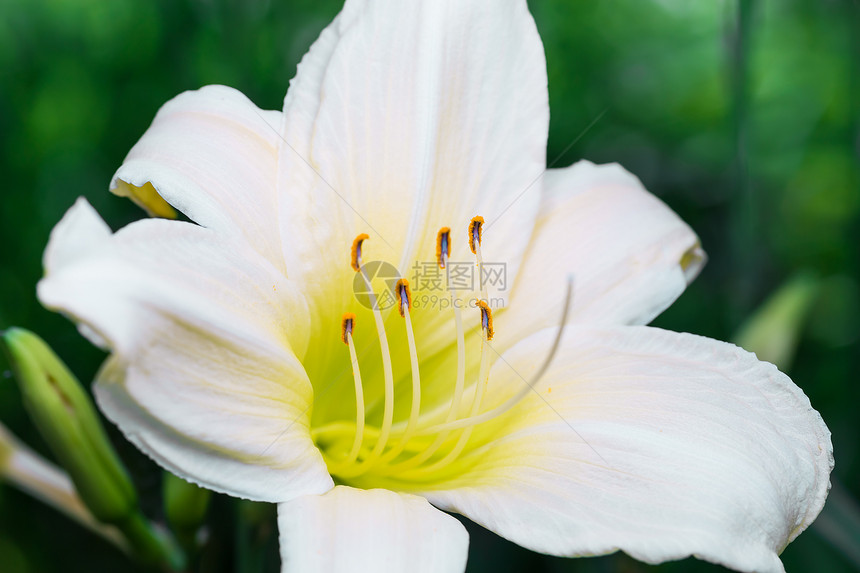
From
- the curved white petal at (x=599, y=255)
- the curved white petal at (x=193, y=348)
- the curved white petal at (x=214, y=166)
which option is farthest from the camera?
the curved white petal at (x=599, y=255)

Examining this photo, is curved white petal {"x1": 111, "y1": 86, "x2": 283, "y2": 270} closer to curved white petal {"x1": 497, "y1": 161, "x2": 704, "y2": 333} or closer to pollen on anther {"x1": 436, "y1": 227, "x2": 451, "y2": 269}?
pollen on anther {"x1": 436, "y1": 227, "x2": 451, "y2": 269}

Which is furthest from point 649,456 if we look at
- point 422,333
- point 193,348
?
point 193,348

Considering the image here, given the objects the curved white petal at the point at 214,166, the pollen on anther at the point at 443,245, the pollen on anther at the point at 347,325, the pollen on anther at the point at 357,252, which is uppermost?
the curved white petal at the point at 214,166

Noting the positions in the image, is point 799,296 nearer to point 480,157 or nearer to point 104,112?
point 480,157

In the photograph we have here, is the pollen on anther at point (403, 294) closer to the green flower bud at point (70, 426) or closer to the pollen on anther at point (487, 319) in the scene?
the pollen on anther at point (487, 319)

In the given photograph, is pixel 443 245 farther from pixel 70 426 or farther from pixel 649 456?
pixel 70 426

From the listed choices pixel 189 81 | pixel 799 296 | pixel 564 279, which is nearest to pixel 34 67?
pixel 189 81

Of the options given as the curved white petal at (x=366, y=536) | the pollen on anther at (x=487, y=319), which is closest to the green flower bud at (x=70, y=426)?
the curved white petal at (x=366, y=536)

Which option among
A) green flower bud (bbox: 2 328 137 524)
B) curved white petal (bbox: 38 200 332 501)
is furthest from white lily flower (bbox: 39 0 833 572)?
green flower bud (bbox: 2 328 137 524)
